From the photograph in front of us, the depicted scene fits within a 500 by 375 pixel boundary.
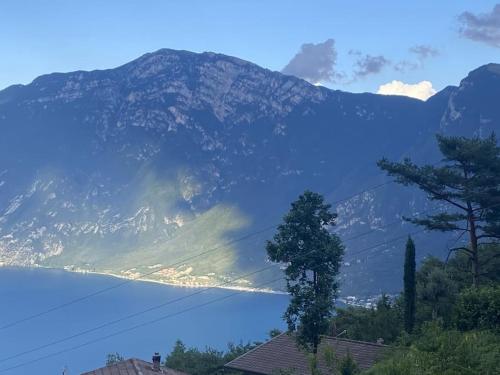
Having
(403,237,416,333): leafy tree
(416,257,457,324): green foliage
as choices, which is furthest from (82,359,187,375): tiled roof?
(416,257,457,324): green foliage

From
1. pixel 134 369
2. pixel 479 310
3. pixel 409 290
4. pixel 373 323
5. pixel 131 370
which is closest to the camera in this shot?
pixel 479 310

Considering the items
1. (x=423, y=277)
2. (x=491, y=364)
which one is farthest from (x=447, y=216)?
(x=491, y=364)

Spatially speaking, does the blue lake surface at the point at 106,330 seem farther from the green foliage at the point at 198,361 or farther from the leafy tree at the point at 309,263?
the leafy tree at the point at 309,263

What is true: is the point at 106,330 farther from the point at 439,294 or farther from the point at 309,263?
the point at 439,294

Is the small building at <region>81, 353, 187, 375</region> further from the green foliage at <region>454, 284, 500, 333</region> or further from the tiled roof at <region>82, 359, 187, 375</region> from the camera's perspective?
the green foliage at <region>454, 284, 500, 333</region>

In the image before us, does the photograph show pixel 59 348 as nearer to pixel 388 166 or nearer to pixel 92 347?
pixel 92 347

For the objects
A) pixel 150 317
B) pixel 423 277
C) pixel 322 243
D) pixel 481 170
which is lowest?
pixel 150 317

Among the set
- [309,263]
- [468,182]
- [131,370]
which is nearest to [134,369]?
[131,370]
